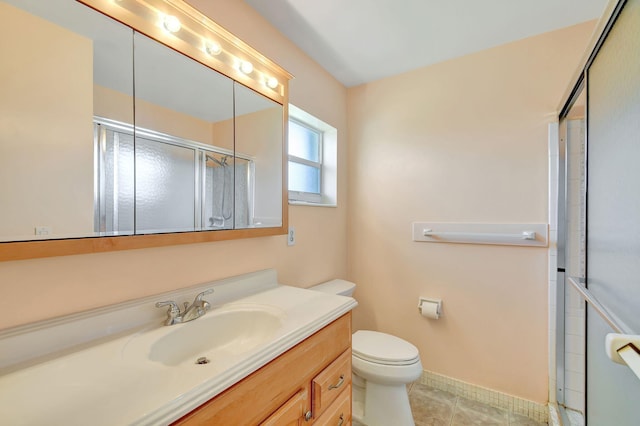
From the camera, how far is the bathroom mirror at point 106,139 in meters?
0.69

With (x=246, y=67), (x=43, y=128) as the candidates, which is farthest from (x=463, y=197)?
(x=43, y=128)

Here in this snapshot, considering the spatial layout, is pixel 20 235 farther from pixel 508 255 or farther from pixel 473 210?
pixel 508 255

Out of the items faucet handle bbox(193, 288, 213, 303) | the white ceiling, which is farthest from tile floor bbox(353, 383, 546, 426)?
the white ceiling

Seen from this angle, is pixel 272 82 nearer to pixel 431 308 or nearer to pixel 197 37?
pixel 197 37

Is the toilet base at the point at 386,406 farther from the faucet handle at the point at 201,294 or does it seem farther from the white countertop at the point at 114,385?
the faucet handle at the point at 201,294

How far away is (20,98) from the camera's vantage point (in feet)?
2.23

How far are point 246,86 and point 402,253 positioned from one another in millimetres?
1561

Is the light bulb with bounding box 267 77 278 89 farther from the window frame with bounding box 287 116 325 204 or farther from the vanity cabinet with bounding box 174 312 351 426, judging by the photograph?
the vanity cabinet with bounding box 174 312 351 426

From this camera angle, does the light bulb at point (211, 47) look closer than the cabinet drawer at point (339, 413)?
No

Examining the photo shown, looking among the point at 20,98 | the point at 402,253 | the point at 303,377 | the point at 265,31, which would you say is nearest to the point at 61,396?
the point at 303,377

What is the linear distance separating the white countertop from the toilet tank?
0.94 meters

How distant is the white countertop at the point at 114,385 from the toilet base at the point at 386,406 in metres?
0.99

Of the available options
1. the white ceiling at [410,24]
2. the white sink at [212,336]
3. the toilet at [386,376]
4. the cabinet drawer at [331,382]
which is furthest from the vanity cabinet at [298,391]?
the white ceiling at [410,24]

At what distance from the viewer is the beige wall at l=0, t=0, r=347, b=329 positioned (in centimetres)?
75
